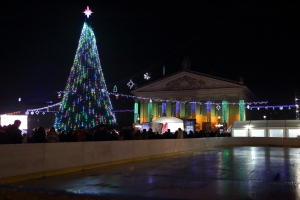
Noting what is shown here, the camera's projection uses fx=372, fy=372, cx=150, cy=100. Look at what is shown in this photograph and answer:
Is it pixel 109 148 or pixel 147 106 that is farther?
pixel 147 106

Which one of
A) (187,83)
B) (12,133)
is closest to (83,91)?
(12,133)

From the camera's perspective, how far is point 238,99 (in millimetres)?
70125

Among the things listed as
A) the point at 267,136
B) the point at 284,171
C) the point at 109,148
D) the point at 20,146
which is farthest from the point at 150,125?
the point at 20,146

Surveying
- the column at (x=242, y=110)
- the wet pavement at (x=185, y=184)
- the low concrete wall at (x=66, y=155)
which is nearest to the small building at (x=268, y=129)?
the column at (x=242, y=110)

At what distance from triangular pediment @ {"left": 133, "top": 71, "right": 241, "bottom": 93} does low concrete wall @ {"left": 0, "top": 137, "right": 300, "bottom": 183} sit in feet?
155

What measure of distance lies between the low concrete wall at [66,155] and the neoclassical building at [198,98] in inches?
1802

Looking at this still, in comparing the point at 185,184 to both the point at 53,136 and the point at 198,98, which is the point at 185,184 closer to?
the point at 53,136

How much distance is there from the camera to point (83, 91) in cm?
2956

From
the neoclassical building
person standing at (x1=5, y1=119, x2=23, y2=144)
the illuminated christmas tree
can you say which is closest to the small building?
the neoclassical building

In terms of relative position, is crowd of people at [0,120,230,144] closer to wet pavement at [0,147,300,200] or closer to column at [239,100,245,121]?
wet pavement at [0,147,300,200]

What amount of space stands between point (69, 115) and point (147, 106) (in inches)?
1955

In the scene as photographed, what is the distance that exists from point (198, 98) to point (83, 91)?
1805 inches

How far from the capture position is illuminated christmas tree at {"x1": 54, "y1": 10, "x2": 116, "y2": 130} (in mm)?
29625

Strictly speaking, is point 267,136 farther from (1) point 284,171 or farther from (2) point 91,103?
(1) point 284,171
